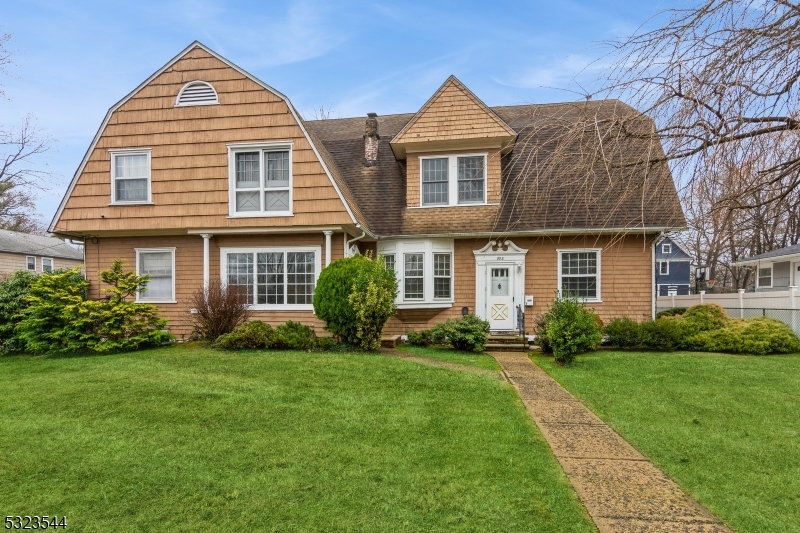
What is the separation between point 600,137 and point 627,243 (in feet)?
36.3

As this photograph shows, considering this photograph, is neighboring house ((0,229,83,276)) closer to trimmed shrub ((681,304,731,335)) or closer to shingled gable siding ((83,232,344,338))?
shingled gable siding ((83,232,344,338))

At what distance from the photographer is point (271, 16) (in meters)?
6.12

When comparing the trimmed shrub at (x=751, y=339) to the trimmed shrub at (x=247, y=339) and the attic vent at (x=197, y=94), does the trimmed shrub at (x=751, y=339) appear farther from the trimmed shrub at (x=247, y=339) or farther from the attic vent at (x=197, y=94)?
the attic vent at (x=197, y=94)

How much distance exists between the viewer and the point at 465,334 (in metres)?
11.7

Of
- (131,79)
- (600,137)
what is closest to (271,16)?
(600,137)

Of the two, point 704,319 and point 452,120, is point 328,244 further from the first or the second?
point 704,319

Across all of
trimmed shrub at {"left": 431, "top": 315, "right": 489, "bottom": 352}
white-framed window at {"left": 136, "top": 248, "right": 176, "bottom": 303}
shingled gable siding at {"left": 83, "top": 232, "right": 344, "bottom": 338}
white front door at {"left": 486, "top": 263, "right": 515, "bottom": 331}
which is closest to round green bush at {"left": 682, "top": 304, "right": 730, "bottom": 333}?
white front door at {"left": 486, "top": 263, "right": 515, "bottom": 331}

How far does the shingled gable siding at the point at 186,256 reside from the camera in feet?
42.0

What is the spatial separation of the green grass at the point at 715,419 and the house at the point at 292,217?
10.9 ft

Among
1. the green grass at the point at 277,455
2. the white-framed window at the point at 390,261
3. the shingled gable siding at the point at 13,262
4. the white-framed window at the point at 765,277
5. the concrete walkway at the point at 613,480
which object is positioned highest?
the shingled gable siding at the point at 13,262

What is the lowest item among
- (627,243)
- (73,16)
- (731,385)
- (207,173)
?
(731,385)

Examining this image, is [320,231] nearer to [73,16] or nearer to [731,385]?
[73,16]

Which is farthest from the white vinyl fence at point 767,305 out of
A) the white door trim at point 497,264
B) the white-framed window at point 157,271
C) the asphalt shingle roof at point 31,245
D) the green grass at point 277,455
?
the asphalt shingle roof at point 31,245

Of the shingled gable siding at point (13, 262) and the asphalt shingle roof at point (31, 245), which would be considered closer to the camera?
the shingled gable siding at point (13, 262)
